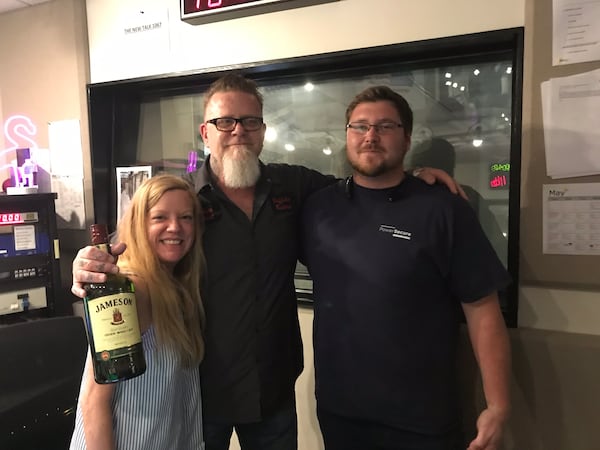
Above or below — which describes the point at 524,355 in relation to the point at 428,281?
below

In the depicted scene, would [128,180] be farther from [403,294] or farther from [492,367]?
[492,367]

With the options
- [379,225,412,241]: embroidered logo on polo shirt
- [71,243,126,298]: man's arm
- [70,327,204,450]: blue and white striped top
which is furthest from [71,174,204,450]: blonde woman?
[379,225,412,241]: embroidered logo on polo shirt

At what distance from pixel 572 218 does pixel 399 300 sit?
26.1 inches

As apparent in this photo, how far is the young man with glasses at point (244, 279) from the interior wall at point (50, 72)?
1293mm

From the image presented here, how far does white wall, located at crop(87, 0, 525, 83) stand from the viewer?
1700 mm

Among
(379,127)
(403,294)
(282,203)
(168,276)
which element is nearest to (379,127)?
(379,127)

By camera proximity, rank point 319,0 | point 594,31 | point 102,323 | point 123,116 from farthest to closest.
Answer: point 123,116, point 319,0, point 594,31, point 102,323

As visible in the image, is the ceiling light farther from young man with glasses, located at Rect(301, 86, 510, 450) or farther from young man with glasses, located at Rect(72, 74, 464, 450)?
young man with glasses, located at Rect(301, 86, 510, 450)

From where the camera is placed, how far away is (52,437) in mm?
1539

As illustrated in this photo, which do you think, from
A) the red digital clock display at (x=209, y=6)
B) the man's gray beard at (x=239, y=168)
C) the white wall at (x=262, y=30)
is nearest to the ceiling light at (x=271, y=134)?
the white wall at (x=262, y=30)

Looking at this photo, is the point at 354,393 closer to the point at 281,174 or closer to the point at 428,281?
the point at 428,281

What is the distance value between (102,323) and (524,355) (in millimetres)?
1327

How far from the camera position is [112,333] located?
3.34 feet

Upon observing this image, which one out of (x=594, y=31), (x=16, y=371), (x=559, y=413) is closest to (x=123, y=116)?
(x=16, y=371)
